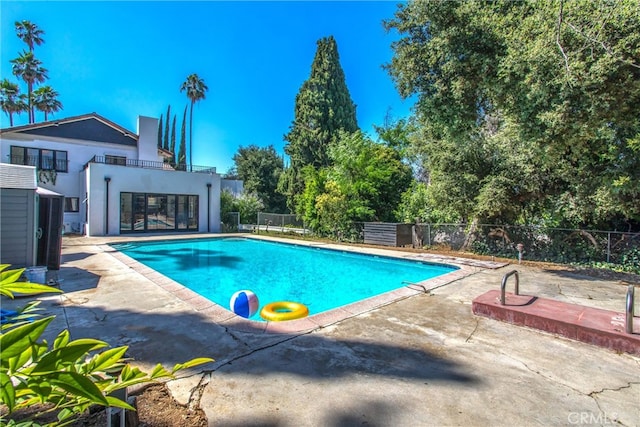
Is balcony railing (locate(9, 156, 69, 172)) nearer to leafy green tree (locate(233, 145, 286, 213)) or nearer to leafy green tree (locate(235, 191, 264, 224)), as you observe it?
leafy green tree (locate(235, 191, 264, 224))

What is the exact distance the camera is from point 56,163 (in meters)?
17.3

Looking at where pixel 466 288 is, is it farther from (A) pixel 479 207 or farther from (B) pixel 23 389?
(B) pixel 23 389

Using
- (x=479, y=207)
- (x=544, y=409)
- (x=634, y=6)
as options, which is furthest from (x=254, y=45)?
(x=544, y=409)

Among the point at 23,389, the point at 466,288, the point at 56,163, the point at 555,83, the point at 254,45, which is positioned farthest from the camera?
the point at 56,163

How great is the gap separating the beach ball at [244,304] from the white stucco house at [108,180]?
14.1 m

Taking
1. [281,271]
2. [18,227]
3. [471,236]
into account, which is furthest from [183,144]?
[471,236]

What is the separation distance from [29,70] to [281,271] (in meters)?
30.5

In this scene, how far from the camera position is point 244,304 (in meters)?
5.05

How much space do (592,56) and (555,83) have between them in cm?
63

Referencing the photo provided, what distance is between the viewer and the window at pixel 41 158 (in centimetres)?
1641

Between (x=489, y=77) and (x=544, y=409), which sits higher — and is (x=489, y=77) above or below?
above

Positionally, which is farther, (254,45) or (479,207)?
(254,45)

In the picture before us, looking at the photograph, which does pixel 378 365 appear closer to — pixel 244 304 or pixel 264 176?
pixel 244 304

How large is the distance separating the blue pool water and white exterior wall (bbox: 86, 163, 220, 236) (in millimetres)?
3614
